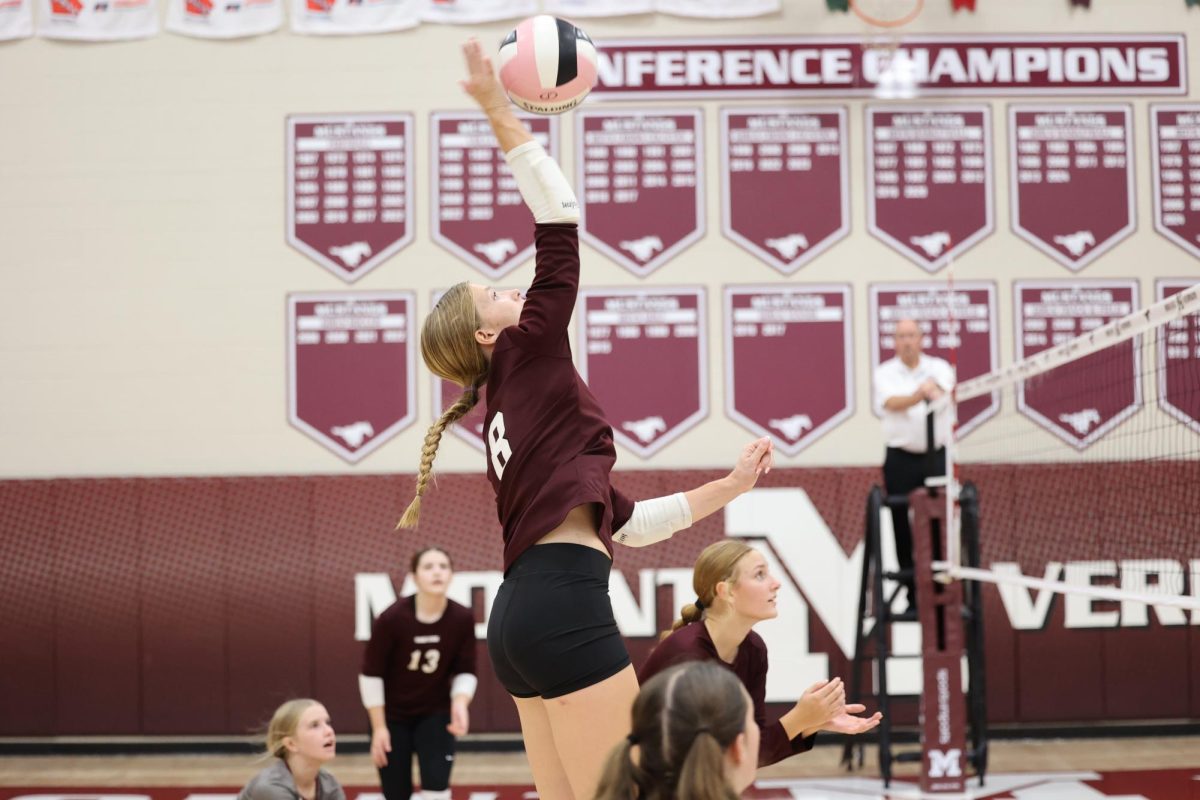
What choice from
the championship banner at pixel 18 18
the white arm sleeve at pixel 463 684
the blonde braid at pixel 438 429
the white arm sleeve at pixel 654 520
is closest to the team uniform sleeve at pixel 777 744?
the white arm sleeve at pixel 654 520

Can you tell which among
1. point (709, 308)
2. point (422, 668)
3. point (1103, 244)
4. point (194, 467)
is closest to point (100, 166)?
point (194, 467)

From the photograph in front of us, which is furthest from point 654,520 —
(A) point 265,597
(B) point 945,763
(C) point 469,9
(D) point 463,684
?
(C) point 469,9

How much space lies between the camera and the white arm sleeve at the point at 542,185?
8.19ft

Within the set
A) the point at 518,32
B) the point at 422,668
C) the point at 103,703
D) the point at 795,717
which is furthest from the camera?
the point at 103,703

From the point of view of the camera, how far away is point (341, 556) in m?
9.08

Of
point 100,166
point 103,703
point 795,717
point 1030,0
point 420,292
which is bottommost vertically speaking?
point 103,703

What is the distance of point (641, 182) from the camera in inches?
367

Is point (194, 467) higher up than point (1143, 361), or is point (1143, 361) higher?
point (1143, 361)

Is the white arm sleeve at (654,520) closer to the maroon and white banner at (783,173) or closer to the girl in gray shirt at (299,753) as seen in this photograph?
the girl in gray shirt at (299,753)

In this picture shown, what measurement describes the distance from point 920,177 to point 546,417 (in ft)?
24.6

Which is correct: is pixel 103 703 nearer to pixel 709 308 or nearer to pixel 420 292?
pixel 420 292

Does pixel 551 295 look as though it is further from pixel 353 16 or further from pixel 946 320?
pixel 353 16

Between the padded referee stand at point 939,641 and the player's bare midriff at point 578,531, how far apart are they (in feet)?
16.9

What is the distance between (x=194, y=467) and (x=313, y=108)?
291cm
